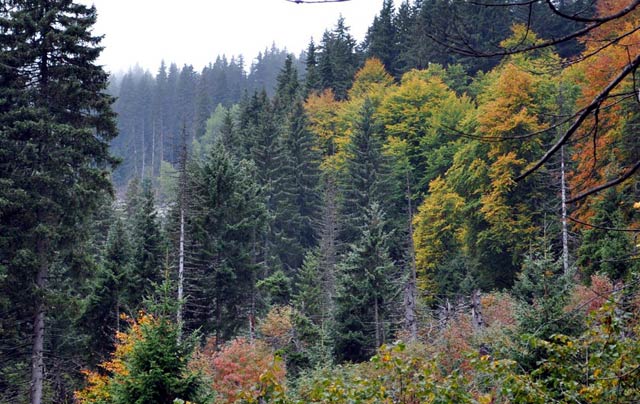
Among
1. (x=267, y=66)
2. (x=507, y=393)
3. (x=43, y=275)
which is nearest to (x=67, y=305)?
(x=43, y=275)

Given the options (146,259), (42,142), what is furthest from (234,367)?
(42,142)

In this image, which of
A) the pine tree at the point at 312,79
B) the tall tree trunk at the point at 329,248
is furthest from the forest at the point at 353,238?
the pine tree at the point at 312,79

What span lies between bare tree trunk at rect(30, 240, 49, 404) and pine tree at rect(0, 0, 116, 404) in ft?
0.08

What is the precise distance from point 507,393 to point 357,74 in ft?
135

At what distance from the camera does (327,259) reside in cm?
2747

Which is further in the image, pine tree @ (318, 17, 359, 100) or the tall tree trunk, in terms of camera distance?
pine tree @ (318, 17, 359, 100)

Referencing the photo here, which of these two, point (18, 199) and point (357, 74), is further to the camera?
point (357, 74)

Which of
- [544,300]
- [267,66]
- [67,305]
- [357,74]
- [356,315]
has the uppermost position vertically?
[267,66]

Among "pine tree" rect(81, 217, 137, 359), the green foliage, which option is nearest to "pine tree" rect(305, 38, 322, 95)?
"pine tree" rect(81, 217, 137, 359)

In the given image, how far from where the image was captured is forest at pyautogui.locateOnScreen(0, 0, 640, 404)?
4883mm

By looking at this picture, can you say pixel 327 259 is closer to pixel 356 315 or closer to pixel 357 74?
pixel 356 315

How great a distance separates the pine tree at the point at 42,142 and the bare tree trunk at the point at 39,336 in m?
0.02

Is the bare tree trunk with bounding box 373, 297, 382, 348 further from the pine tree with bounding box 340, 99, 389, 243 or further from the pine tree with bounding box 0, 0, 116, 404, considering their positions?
the pine tree with bounding box 340, 99, 389, 243

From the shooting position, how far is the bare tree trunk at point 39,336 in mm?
13508
